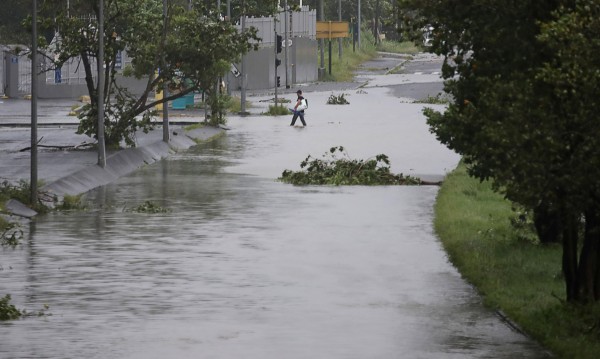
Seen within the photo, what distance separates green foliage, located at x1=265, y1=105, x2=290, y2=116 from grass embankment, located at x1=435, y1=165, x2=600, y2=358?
112ft

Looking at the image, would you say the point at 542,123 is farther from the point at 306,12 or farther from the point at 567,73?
the point at 306,12

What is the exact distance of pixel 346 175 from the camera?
39156 mm

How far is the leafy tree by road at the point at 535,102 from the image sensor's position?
50.3ft

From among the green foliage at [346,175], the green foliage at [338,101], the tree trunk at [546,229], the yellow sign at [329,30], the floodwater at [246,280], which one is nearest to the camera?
the floodwater at [246,280]

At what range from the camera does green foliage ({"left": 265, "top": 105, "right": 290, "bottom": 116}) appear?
225ft

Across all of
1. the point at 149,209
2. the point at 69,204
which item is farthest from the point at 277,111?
the point at 149,209

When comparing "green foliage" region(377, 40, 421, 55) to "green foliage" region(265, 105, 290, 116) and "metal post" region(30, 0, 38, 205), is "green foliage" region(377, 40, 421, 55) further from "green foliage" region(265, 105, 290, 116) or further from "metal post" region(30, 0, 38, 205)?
"metal post" region(30, 0, 38, 205)

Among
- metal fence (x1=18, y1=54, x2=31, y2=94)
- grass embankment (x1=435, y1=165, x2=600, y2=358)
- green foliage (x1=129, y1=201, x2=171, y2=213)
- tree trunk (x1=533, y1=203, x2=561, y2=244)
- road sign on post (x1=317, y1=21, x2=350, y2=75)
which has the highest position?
road sign on post (x1=317, y1=21, x2=350, y2=75)

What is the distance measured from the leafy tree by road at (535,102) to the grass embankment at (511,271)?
2.57ft

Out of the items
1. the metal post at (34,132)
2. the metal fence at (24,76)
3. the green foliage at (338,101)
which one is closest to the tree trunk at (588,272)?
the metal post at (34,132)

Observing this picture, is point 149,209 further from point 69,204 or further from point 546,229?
point 546,229

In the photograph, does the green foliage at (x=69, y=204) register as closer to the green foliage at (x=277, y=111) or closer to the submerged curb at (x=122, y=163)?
the submerged curb at (x=122, y=163)

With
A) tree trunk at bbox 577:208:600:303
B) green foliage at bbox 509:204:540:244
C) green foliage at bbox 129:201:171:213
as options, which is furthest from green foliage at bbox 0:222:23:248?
tree trunk at bbox 577:208:600:303

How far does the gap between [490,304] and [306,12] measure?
284 feet
